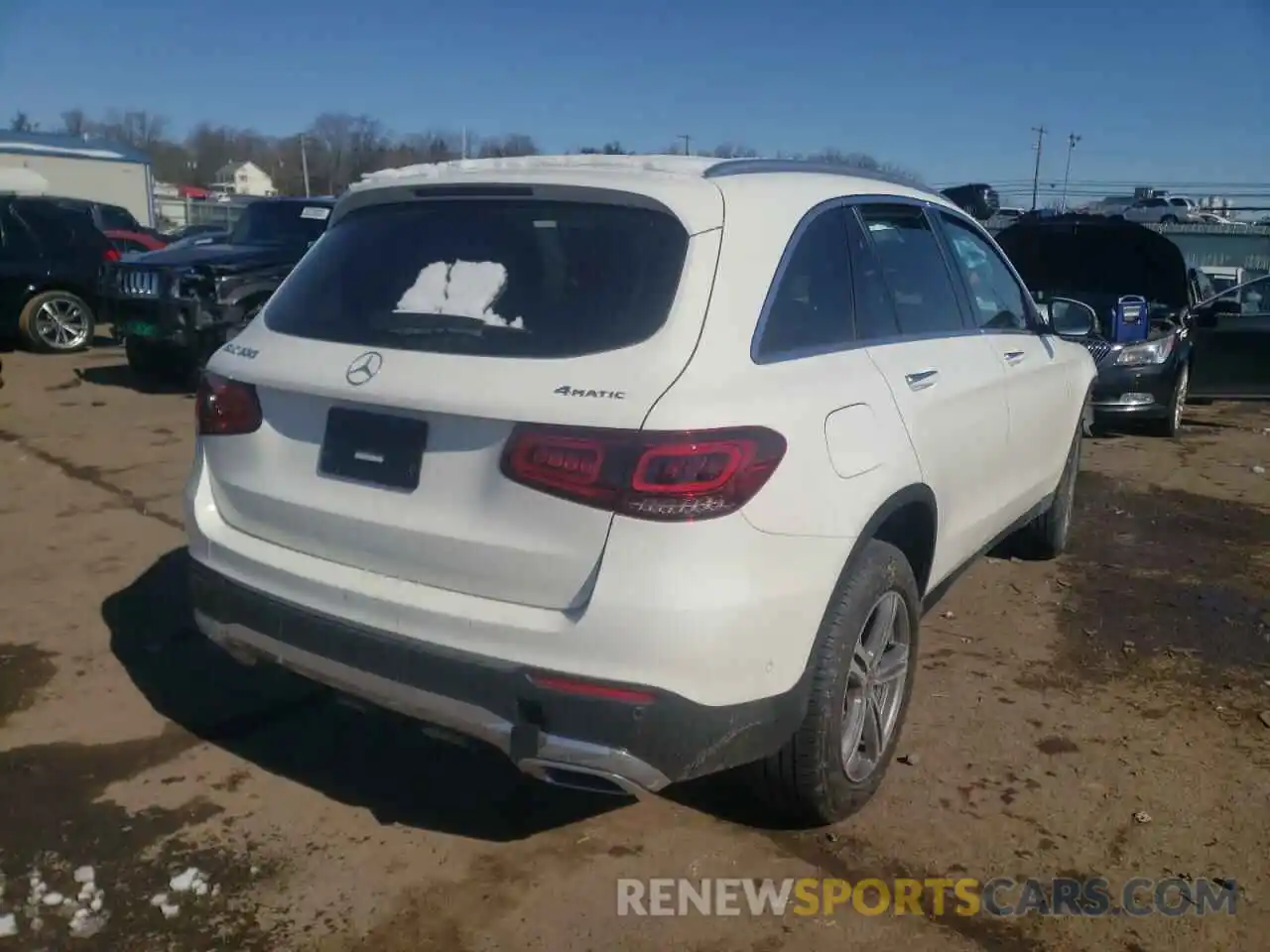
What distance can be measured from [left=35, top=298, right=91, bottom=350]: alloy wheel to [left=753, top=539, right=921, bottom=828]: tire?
12.3 meters

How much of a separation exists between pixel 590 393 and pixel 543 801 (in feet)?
4.71

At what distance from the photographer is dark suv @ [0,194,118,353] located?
40.7ft

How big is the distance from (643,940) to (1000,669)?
7.36ft

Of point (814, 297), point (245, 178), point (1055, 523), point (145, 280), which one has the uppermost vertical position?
point (245, 178)

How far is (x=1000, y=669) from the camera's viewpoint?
4.36m

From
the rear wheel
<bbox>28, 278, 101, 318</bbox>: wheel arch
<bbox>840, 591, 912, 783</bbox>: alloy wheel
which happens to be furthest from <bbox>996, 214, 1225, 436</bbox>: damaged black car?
<bbox>28, 278, 101, 318</bbox>: wheel arch

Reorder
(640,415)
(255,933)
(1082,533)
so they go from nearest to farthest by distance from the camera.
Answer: (640,415) → (255,933) → (1082,533)

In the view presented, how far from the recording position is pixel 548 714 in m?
2.48

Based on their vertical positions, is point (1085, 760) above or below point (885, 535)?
below

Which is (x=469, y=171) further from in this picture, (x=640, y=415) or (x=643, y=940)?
(x=643, y=940)

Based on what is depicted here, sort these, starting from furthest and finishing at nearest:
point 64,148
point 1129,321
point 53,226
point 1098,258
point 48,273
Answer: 1. point 64,148
2. point 53,226
3. point 48,273
4. point 1098,258
5. point 1129,321

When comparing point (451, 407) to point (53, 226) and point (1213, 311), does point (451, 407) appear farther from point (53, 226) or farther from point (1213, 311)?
point (53, 226)

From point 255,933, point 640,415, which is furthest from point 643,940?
point 640,415

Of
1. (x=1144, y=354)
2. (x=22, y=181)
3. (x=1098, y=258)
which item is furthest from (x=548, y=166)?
(x=22, y=181)
